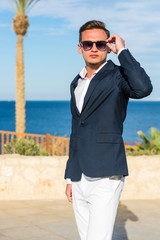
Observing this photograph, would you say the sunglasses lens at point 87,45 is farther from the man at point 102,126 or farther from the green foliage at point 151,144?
the green foliage at point 151,144

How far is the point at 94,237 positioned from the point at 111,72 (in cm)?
117

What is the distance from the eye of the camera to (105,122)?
3.10 meters

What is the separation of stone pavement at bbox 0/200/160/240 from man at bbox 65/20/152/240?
7.85 feet

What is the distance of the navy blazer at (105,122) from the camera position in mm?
3061

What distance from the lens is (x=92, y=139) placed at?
311cm

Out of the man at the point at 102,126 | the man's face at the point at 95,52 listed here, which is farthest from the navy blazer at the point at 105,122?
the man's face at the point at 95,52

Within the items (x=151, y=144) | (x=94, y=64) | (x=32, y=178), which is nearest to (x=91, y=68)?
(x=94, y=64)

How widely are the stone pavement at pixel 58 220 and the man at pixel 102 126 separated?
239 cm

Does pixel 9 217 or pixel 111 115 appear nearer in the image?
pixel 111 115

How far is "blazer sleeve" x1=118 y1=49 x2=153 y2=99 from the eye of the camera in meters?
2.95

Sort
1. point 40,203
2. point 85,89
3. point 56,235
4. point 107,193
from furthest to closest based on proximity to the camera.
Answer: point 40,203 → point 56,235 → point 85,89 → point 107,193

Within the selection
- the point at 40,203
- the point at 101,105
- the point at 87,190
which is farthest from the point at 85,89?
the point at 40,203

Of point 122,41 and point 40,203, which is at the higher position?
point 122,41

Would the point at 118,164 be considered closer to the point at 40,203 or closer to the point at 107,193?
the point at 107,193
